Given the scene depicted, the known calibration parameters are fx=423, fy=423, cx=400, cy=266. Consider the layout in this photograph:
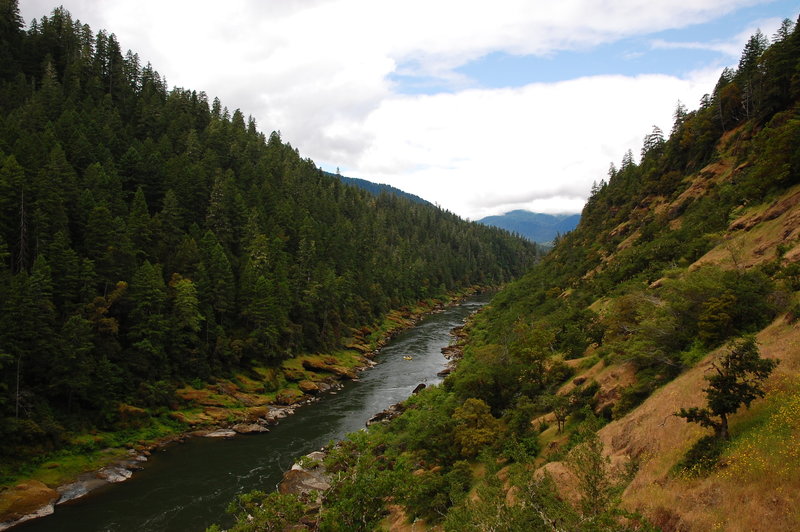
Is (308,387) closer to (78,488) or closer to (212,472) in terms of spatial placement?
(212,472)

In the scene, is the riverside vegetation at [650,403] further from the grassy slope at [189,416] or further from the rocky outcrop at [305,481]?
the grassy slope at [189,416]

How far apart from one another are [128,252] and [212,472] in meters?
26.9

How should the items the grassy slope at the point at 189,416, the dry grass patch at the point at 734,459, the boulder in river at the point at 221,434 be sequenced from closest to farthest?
the dry grass patch at the point at 734,459 < the grassy slope at the point at 189,416 < the boulder in river at the point at 221,434

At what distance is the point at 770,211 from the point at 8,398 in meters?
61.1

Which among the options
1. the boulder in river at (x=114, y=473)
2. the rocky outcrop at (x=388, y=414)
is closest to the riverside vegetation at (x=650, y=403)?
the rocky outcrop at (x=388, y=414)

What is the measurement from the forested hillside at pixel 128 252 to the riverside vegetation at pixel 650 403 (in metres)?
22.2

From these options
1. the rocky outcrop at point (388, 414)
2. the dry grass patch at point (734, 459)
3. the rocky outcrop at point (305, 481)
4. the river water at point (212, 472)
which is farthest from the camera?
the rocky outcrop at point (388, 414)

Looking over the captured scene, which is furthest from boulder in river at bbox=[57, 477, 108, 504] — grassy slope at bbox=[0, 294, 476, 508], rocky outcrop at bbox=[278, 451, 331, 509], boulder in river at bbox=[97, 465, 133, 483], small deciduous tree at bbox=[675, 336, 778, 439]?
small deciduous tree at bbox=[675, 336, 778, 439]

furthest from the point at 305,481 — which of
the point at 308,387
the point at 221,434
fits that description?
the point at 308,387

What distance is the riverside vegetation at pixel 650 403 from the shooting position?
1313cm

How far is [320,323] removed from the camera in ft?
252

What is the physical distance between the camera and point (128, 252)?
158 ft

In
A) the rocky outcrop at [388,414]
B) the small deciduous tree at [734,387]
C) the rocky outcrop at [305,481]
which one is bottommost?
the rocky outcrop at [305,481]

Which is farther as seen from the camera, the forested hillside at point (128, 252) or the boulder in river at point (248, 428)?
the boulder in river at point (248, 428)
